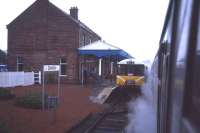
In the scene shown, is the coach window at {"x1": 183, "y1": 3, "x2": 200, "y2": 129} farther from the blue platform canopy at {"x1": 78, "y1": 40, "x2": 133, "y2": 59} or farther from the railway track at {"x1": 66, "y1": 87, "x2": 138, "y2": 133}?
the blue platform canopy at {"x1": 78, "y1": 40, "x2": 133, "y2": 59}

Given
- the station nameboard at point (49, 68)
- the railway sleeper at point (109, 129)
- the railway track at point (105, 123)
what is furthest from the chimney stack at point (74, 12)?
the railway sleeper at point (109, 129)

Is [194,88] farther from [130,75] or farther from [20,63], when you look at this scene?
[20,63]

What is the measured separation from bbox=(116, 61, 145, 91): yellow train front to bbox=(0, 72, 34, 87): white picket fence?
836 cm

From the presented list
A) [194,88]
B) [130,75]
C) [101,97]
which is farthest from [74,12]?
[194,88]

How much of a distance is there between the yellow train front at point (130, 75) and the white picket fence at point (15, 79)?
8359 mm

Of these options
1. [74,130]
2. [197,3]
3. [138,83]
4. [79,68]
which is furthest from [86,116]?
[79,68]

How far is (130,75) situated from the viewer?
30.3 meters

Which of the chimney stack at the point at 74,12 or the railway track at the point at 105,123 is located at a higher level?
the chimney stack at the point at 74,12

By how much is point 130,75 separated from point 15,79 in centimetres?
942

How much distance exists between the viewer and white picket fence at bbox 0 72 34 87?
105ft

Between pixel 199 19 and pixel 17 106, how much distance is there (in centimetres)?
1843

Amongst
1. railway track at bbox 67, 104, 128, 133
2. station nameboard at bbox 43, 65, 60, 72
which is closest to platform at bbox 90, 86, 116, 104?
railway track at bbox 67, 104, 128, 133

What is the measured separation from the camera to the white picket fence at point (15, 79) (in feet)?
105

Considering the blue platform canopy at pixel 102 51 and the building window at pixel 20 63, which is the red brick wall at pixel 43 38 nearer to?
the building window at pixel 20 63
